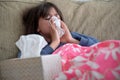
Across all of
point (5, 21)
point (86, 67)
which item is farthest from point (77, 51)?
point (5, 21)

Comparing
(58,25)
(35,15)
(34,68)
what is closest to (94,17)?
(58,25)

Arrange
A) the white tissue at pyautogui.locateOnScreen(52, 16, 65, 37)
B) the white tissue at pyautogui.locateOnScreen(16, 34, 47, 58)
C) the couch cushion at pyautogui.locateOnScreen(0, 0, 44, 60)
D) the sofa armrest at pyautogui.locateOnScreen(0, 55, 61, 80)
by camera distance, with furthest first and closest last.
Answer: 1. the white tissue at pyautogui.locateOnScreen(52, 16, 65, 37)
2. the couch cushion at pyautogui.locateOnScreen(0, 0, 44, 60)
3. the white tissue at pyautogui.locateOnScreen(16, 34, 47, 58)
4. the sofa armrest at pyautogui.locateOnScreen(0, 55, 61, 80)

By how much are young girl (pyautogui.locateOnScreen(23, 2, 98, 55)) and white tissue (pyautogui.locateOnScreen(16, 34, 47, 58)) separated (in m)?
0.16

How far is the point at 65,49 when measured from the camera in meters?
1.34

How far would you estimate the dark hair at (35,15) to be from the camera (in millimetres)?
1534

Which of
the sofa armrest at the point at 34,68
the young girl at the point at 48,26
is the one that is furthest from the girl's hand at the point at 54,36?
the sofa armrest at the point at 34,68

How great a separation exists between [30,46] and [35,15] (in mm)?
333

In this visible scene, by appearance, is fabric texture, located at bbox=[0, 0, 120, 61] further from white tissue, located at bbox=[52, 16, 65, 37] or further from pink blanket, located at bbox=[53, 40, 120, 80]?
pink blanket, located at bbox=[53, 40, 120, 80]

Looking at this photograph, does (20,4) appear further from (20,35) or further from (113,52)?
(113,52)

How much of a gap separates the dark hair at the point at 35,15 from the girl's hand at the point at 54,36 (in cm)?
9

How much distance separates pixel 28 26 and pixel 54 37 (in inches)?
7.2

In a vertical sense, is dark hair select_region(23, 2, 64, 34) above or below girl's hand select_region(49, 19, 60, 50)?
above

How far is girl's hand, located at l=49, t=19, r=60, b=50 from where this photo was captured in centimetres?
142

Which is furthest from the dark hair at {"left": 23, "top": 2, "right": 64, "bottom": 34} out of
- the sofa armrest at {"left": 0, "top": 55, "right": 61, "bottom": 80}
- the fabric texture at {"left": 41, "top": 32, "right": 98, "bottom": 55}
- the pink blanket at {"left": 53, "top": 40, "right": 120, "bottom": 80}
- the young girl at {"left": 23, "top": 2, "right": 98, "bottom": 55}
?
the pink blanket at {"left": 53, "top": 40, "right": 120, "bottom": 80}
